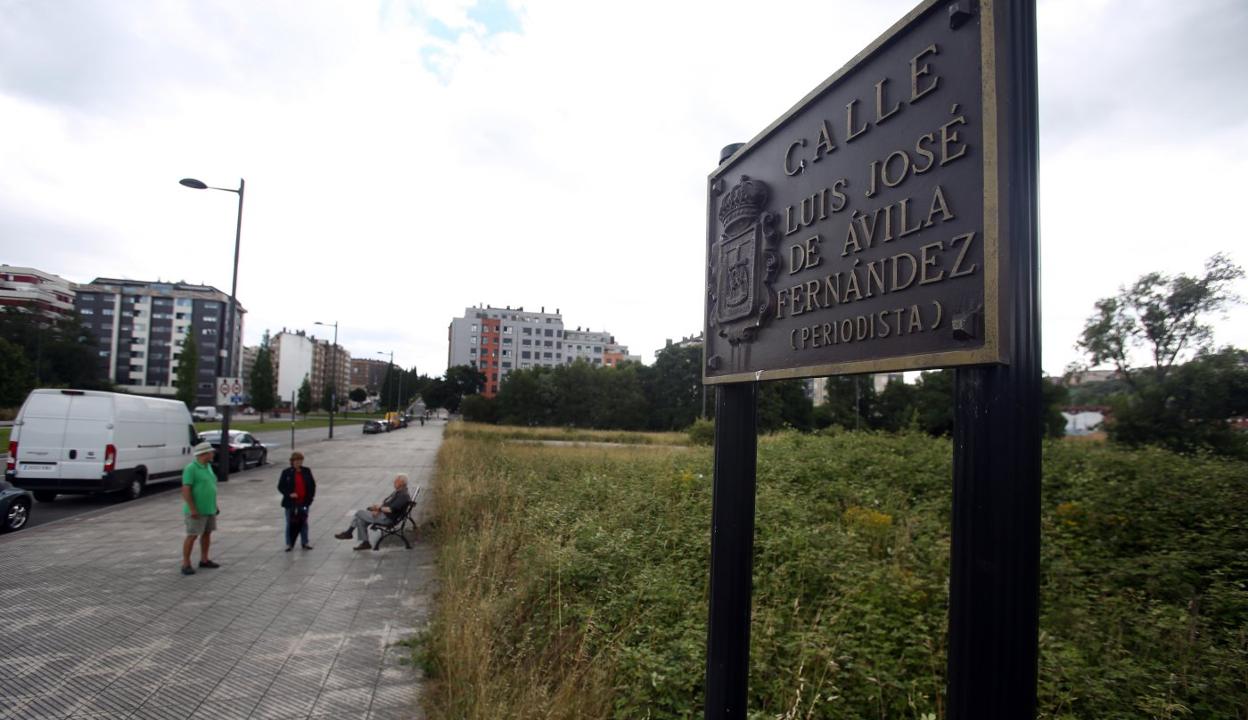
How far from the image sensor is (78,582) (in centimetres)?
703

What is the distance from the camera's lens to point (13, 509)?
9.98 metres

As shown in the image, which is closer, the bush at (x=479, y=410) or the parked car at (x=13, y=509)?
the parked car at (x=13, y=509)

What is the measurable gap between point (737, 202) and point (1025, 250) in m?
1.34

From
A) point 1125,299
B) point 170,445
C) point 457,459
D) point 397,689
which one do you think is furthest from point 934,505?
point 1125,299

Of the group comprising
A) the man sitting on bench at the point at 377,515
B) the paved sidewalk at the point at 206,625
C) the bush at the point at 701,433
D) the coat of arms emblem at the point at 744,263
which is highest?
the coat of arms emblem at the point at 744,263

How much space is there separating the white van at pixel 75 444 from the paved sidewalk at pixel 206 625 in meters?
2.58

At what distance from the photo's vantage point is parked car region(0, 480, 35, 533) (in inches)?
384

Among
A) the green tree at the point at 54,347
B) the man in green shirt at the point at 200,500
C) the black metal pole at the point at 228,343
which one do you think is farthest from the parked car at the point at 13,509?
the green tree at the point at 54,347

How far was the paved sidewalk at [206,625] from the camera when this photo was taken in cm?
430

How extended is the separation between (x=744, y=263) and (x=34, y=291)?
361 feet

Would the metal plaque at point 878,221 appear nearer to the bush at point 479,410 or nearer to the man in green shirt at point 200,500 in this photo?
the man in green shirt at point 200,500

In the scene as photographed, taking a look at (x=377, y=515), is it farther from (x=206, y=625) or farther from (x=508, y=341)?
(x=508, y=341)

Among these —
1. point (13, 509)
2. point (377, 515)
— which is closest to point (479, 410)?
point (13, 509)

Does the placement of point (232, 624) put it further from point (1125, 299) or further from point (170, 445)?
point (1125, 299)
